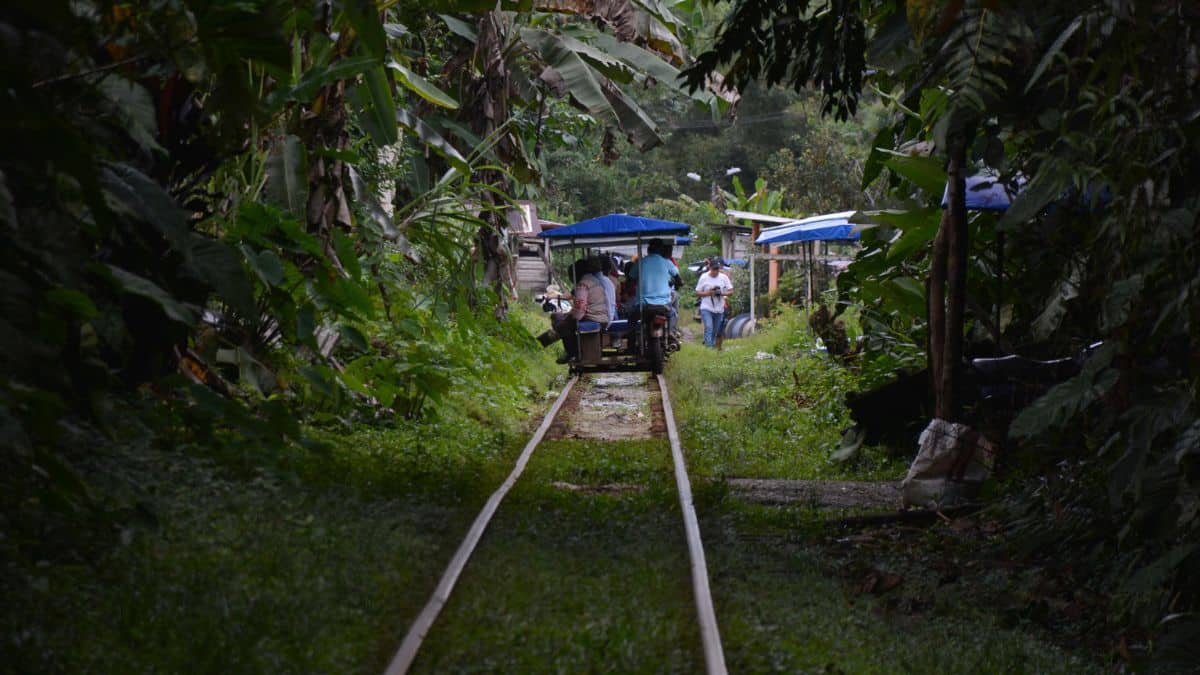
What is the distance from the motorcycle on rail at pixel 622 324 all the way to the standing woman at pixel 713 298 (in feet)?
19.1

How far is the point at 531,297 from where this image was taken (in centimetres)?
3669

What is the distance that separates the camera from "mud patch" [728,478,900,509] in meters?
9.73

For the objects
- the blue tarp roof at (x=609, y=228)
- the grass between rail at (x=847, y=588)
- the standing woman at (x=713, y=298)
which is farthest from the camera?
the standing woman at (x=713, y=298)

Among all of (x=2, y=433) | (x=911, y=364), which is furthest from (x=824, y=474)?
(x=2, y=433)

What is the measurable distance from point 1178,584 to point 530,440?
6817 mm

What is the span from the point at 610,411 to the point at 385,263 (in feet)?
10.5

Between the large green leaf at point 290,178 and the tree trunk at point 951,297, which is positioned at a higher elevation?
the large green leaf at point 290,178

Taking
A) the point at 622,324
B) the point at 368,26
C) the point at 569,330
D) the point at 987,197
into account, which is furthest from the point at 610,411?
the point at 368,26

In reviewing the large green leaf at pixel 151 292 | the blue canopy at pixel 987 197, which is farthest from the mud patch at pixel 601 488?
the large green leaf at pixel 151 292

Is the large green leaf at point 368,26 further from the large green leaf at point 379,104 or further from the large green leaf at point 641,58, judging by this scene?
the large green leaf at point 641,58

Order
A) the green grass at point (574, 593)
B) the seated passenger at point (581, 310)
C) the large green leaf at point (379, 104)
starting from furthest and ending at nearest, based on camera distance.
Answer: the seated passenger at point (581, 310) → the large green leaf at point (379, 104) → the green grass at point (574, 593)

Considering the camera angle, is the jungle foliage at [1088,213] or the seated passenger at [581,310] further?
the seated passenger at [581,310]

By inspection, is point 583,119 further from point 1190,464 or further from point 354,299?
point 1190,464

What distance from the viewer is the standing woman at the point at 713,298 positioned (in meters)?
26.4
